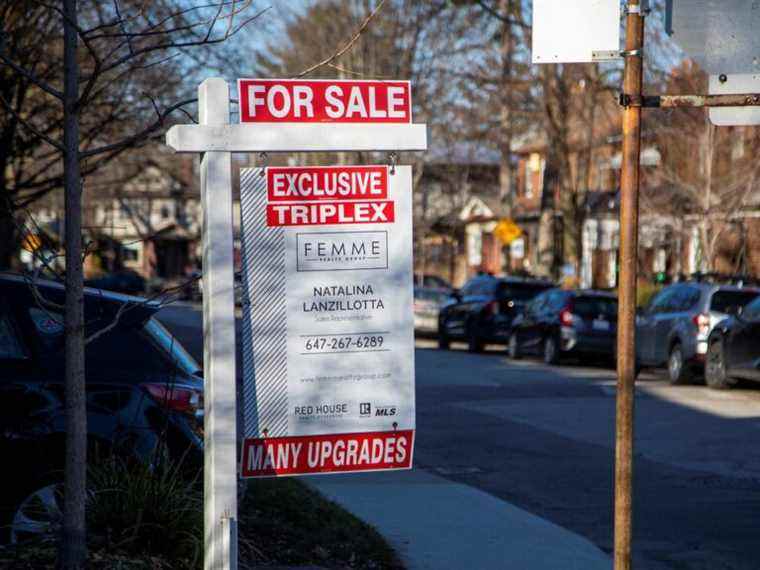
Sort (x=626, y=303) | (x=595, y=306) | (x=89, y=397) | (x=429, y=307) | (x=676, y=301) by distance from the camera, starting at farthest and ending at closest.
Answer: (x=429, y=307)
(x=595, y=306)
(x=676, y=301)
(x=89, y=397)
(x=626, y=303)

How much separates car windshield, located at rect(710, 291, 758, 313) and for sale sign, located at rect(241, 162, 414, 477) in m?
15.6

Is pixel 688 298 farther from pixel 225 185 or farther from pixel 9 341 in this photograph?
pixel 225 185

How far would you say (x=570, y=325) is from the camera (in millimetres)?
24203

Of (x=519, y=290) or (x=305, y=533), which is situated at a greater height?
(x=519, y=290)

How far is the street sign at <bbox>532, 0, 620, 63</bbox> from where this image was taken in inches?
198

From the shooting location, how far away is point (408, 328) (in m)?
5.20

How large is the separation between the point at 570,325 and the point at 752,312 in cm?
658

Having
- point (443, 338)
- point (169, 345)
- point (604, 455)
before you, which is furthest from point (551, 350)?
point (169, 345)

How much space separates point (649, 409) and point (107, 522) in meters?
11.0

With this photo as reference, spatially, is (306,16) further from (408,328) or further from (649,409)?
(408,328)

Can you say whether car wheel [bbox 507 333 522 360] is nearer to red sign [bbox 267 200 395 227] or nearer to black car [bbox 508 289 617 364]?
black car [bbox 508 289 617 364]

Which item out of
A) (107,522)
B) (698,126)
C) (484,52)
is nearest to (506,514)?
(107,522)

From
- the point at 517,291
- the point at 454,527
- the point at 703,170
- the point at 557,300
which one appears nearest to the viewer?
the point at 454,527

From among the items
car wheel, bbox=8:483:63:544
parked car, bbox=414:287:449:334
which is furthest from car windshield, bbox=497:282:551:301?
car wheel, bbox=8:483:63:544
